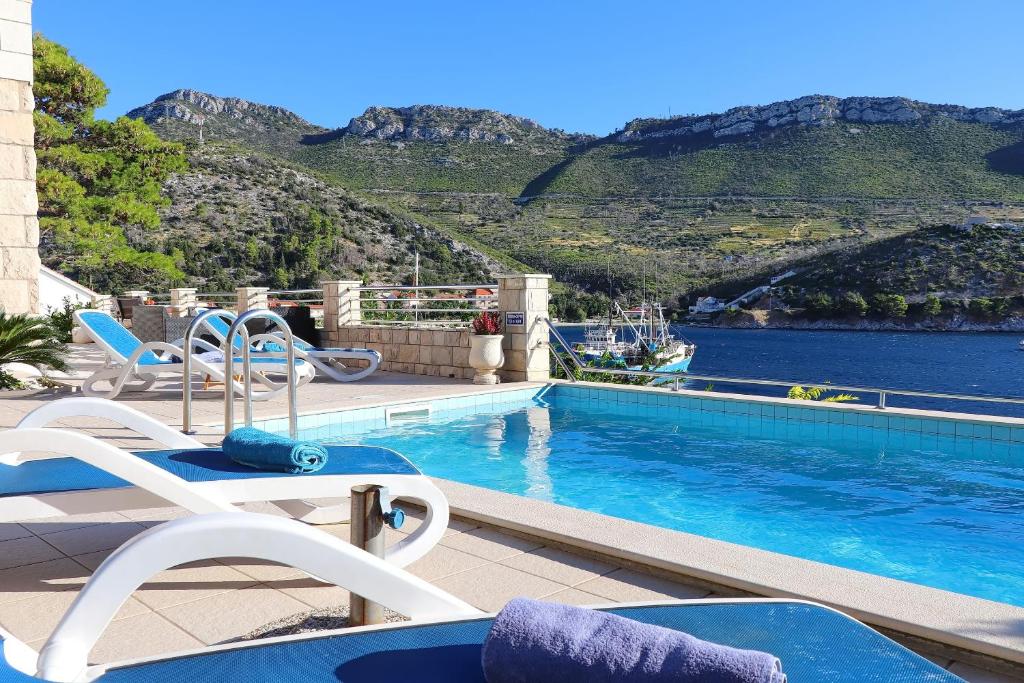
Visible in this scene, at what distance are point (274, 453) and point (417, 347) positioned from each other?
795cm

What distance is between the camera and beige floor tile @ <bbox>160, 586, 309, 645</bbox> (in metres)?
2.53

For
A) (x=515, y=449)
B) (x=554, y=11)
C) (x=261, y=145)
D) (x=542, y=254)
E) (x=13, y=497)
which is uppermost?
(x=554, y=11)

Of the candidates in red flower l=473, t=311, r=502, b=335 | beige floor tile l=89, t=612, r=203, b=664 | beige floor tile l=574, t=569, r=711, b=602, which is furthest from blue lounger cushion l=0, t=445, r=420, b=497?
red flower l=473, t=311, r=502, b=335

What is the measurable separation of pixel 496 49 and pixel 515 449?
3856 cm

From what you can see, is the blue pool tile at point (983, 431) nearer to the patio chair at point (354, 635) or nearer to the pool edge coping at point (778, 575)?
the pool edge coping at point (778, 575)

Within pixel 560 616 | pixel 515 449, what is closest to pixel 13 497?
pixel 560 616

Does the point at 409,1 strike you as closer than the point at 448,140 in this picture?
Yes

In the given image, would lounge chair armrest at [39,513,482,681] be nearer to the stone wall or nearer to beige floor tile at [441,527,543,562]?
beige floor tile at [441,527,543,562]

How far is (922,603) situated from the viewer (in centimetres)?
260

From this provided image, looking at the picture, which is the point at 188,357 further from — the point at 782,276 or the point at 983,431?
the point at 782,276

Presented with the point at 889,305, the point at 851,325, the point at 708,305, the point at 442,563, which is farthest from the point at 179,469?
the point at 851,325

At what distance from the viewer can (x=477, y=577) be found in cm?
302

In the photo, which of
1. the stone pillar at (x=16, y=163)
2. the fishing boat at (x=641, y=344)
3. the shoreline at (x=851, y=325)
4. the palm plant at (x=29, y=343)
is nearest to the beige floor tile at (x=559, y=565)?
the palm plant at (x=29, y=343)

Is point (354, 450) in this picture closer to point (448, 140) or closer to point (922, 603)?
point (922, 603)
